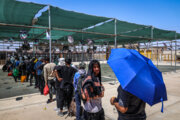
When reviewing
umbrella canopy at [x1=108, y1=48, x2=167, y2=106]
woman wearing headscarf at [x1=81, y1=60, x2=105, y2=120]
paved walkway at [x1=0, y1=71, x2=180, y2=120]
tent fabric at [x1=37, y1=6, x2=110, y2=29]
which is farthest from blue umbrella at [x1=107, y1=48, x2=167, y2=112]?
tent fabric at [x1=37, y1=6, x2=110, y2=29]

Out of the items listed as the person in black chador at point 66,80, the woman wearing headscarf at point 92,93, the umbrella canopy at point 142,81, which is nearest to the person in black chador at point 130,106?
the umbrella canopy at point 142,81

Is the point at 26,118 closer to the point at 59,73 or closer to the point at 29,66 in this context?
the point at 59,73

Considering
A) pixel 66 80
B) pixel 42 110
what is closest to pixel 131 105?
pixel 66 80

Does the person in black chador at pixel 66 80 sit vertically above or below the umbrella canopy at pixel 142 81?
below

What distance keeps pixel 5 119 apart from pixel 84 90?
2910mm

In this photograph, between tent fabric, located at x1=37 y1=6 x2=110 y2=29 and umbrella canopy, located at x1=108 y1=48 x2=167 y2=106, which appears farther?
tent fabric, located at x1=37 y1=6 x2=110 y2=29

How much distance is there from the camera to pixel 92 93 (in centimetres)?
178

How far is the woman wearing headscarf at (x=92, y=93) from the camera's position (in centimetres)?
176

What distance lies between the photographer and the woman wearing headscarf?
1.76m

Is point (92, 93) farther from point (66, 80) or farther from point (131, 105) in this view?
point (66, 80)

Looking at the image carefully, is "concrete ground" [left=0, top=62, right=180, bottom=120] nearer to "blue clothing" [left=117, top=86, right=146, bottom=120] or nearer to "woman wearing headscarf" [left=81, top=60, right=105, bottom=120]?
"woman wearing headscarf" [left=81, top=60, right=105, bottom=120]

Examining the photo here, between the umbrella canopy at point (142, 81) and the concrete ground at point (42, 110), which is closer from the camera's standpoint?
the umbrella canopy at point (142, 81)

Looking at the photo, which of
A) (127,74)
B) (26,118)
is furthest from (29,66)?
(127,74)

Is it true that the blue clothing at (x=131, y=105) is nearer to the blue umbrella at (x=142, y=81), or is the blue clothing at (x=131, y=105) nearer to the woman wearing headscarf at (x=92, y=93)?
the blue umbrella at (x=142, y=81)
